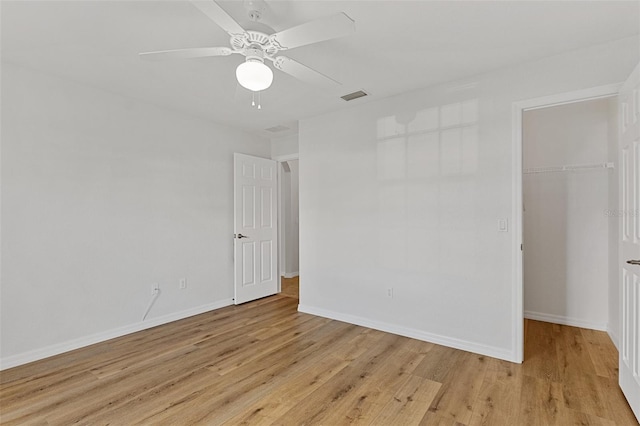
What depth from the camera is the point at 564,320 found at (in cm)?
351

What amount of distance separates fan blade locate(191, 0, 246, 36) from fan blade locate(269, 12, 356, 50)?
0.21 m

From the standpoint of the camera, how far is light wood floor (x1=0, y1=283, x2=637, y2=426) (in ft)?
6.50

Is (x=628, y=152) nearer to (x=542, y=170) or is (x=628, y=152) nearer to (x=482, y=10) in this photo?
(x=482, y=10)

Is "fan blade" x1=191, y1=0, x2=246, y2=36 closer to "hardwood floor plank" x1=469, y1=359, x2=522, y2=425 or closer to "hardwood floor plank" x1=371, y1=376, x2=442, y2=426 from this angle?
"hardwood floor plank" x1=371, y1=376, x2=442, y2=426

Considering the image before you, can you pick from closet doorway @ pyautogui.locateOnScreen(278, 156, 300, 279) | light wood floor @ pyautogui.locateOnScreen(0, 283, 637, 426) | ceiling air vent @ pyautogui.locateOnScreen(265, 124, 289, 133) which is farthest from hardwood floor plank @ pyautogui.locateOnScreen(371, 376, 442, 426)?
closet doorway @ pyautogui.locateOnScreen(278, 156, 300, 279)

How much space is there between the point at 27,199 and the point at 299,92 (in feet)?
8.49

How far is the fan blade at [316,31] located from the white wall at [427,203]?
1853 millimetres

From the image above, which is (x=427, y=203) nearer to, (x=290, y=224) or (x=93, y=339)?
(x=93, y=339)

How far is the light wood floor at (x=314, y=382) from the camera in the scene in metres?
1.98

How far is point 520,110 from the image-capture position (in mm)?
2693

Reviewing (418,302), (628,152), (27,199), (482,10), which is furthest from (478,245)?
(27,199)

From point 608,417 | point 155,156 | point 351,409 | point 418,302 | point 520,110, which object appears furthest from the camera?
point 155,156

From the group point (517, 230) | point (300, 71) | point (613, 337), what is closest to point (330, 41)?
point (300, 71)

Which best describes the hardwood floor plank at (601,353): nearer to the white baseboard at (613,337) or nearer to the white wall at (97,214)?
the white baseboard at (613,337)
